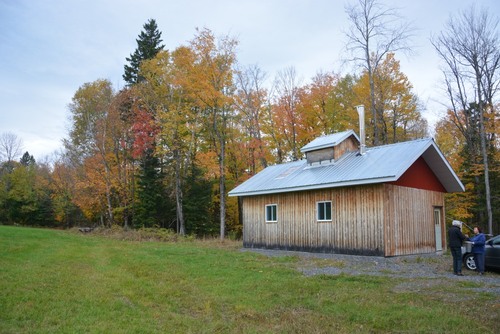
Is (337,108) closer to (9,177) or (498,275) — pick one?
(498,275)

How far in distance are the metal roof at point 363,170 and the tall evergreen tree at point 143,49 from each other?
2198cm

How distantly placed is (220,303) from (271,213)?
1389 centimetres

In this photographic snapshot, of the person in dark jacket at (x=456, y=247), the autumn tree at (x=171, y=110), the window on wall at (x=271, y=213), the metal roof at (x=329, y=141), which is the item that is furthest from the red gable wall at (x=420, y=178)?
the autumn tree at (x=171, y=110)

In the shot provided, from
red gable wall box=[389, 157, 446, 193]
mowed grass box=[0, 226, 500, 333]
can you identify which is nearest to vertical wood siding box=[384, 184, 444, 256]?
red gable wall box=[389, 157, 446, 193]

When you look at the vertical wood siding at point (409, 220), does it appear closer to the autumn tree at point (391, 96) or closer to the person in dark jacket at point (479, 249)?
the person in dark jacket at point (479, 249)

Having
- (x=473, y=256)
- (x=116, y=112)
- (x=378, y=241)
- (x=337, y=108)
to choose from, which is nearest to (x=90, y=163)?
(x=116, y=112)

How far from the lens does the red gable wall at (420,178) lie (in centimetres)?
1867

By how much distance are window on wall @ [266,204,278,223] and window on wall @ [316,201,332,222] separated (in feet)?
9.92

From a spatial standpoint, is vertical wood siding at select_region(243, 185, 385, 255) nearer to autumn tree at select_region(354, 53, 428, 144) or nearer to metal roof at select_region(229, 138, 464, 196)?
metal roof at select_region(229, 138, 464, 196)

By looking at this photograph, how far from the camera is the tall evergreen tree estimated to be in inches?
1575

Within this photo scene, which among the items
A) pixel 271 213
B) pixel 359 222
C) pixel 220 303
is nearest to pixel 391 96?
pixel 271 213

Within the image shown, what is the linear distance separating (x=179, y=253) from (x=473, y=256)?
1174 centimetres

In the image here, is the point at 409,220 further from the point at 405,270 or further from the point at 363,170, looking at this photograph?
the point at 405,270

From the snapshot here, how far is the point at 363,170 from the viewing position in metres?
18.2
